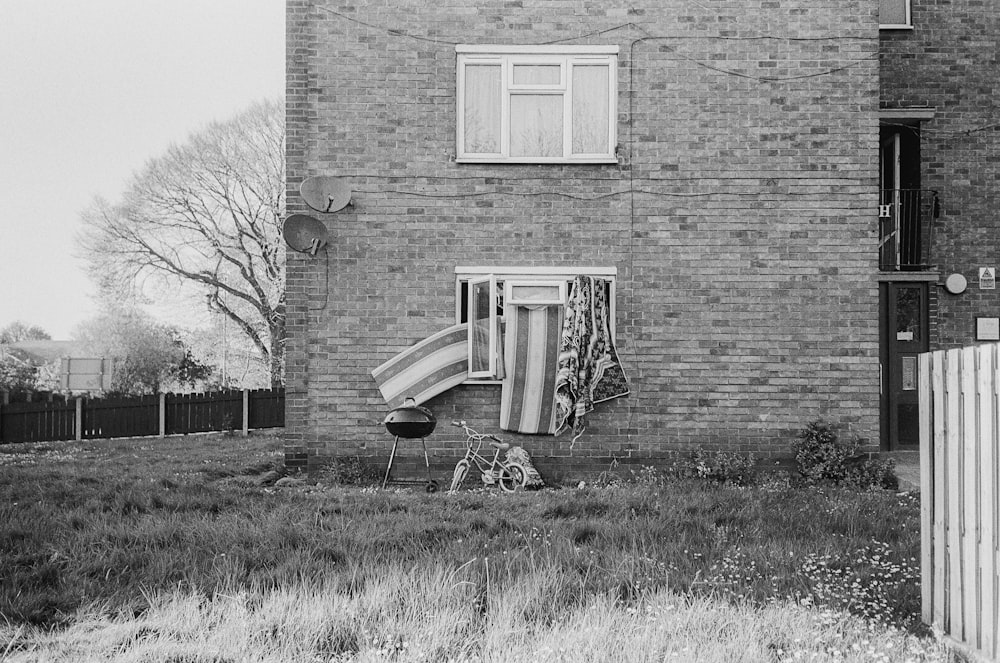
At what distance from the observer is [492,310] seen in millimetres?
10625

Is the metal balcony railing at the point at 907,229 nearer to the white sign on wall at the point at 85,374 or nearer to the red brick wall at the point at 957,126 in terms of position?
the red brick wall at the point at 957,126

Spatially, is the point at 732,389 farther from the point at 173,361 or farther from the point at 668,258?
the point at 173,361

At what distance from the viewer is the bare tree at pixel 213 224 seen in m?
32.0

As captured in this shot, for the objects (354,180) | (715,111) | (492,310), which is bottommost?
(492,310)

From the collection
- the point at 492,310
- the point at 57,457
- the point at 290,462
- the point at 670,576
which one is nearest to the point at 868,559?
the point at 670,576

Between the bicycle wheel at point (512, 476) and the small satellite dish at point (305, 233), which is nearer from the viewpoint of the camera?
the bicycle wheel at point (512, 476)

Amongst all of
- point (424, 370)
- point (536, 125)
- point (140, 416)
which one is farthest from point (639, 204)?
point (140, 416)

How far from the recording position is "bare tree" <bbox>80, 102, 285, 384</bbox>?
31984 millimetres

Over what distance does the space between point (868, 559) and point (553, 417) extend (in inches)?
195

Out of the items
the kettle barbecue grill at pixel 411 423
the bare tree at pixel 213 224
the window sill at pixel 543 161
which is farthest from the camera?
the bare tree at pixel 213 224

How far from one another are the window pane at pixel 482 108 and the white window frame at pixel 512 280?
1.47 metres

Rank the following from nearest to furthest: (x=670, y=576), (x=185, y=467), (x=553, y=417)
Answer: (x=670, y=576), (x=553, y=417), (x=185, y=467)

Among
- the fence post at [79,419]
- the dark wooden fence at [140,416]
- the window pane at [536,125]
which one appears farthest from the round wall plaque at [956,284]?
the fence post at [79,419]

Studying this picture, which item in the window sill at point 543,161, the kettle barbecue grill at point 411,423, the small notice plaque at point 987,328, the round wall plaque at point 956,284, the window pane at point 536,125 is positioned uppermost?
the window pane at point 536,125
